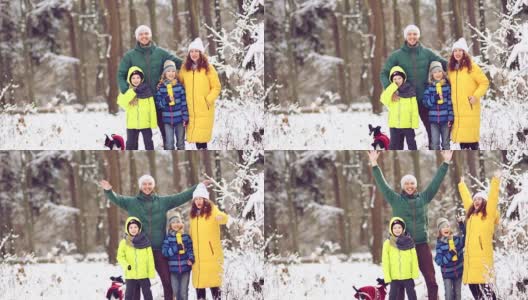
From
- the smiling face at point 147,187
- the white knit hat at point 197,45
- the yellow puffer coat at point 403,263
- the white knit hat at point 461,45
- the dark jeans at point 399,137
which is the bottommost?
the yellow puffer coat at point 403,263

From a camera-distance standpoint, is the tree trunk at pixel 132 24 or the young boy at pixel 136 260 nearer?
the young boy at pixel 136 260

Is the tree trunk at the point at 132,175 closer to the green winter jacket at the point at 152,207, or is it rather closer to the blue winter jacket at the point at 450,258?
the green winter jacket at the point at 152,207

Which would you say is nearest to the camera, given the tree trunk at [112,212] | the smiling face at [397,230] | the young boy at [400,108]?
the smiling face at [397,230]

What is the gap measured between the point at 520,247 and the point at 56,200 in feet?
9.78

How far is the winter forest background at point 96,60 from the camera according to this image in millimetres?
6746

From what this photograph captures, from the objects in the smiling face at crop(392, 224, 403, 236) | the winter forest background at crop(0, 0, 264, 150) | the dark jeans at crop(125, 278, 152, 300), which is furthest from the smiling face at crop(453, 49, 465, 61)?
the dark jeans at crop(125, 278, 152, 300)

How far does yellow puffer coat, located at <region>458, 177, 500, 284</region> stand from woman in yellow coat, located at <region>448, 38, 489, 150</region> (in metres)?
0.46

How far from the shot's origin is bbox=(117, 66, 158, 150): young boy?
6656 millimetres

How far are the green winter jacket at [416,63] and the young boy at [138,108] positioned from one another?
1502 millimetres

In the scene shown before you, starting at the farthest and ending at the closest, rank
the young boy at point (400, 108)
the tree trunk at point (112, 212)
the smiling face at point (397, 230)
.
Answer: the tree trunk at point (112, 212)
the young boy at point (400, 108)
the smiling face at point (397, 230)

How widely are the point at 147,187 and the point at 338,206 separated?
1234mm

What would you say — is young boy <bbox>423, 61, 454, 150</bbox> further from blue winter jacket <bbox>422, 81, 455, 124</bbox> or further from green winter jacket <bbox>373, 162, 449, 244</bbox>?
green winter jacket <bbox>373, 162, 449, 244</bbox>

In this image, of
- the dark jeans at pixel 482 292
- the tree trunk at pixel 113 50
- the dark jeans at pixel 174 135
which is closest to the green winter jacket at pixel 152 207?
the dark jeans at pixel 174 135

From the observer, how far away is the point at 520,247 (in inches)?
261
